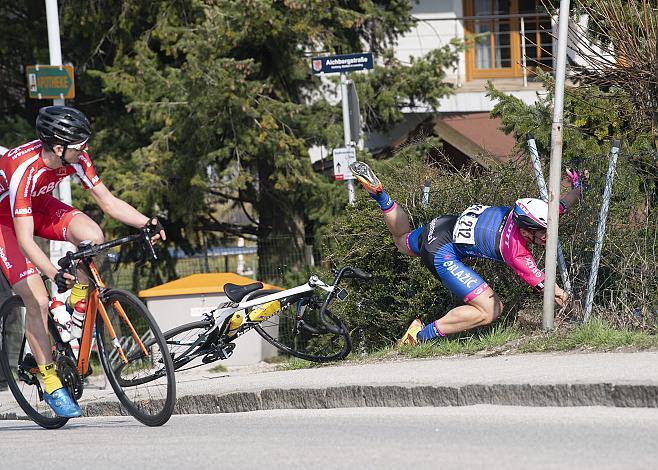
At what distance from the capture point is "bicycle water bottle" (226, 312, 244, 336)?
9.16 m

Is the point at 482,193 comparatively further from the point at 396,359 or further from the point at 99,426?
the point at 99,426

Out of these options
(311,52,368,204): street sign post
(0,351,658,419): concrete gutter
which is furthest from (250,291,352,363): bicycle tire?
(311,52,368,204): street sign post

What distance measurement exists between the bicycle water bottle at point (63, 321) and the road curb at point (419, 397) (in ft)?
4.54

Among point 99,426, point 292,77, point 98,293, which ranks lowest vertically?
point 99,426

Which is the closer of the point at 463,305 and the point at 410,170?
the point at 463,305

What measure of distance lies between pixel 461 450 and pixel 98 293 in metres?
2.84

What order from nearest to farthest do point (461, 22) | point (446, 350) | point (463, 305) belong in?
point (446, 350), point (463, 305), point (461, 22)

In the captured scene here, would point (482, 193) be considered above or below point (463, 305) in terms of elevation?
above

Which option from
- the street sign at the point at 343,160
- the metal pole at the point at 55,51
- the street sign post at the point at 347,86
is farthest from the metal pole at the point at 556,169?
the metal pole at the point at 55,51

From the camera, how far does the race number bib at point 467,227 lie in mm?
9891

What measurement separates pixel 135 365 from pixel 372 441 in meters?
1.92

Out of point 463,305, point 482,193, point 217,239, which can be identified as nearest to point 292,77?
point 217,239

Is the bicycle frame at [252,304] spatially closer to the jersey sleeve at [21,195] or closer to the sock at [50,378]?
the sock at [50,378]

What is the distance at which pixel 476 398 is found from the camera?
7.55m
